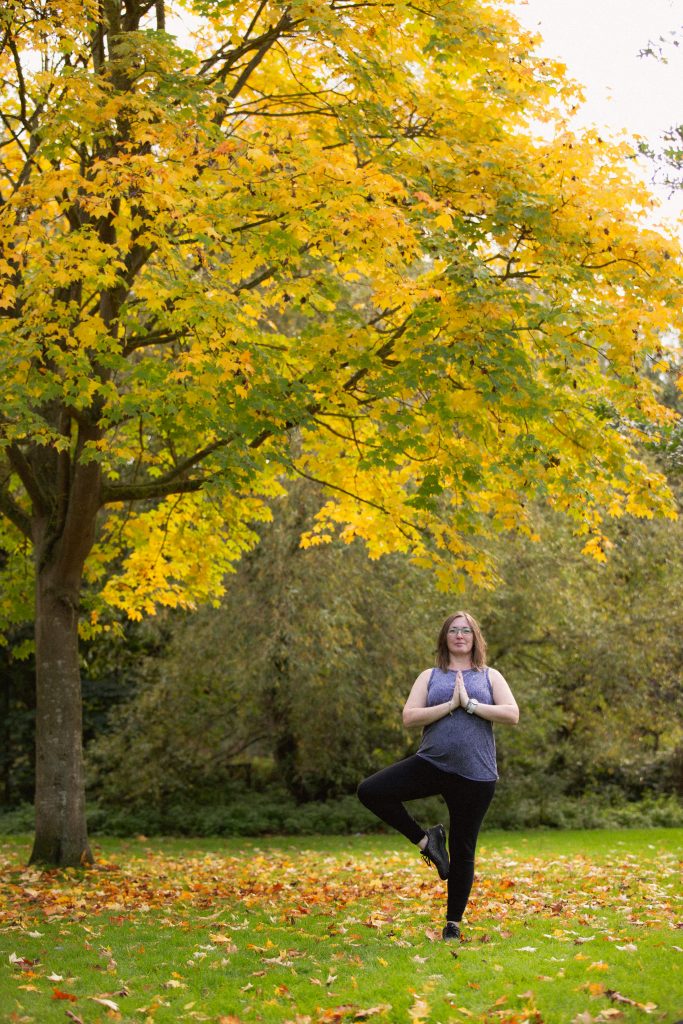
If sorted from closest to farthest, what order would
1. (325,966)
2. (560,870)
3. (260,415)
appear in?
(325,966) → (260,415) → (560,870)

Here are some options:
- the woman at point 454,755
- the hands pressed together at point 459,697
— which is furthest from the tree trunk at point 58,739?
the hands pressed together at point 459,697

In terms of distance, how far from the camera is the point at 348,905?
826 centimetres

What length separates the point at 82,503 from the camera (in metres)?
11.0

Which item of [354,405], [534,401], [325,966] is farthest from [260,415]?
[325,966]

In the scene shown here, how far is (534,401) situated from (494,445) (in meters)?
1.01

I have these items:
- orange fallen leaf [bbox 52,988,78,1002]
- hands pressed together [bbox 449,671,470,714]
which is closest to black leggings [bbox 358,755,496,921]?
hands pressed together [bbox 449,671,470,714]

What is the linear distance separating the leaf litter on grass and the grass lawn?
2cm

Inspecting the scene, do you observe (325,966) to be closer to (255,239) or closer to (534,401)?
(534,401)

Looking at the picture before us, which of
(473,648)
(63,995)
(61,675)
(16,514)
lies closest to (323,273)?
(16,514)

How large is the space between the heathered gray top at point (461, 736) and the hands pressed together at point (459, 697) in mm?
82

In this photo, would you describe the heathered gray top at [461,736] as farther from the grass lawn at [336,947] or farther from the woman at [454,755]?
the grass lawn at [336,947]

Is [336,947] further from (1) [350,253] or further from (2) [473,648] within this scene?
(1) [350,253]

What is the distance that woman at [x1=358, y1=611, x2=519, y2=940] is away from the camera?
608 centimetres

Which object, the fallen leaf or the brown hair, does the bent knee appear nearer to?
the brown hair
